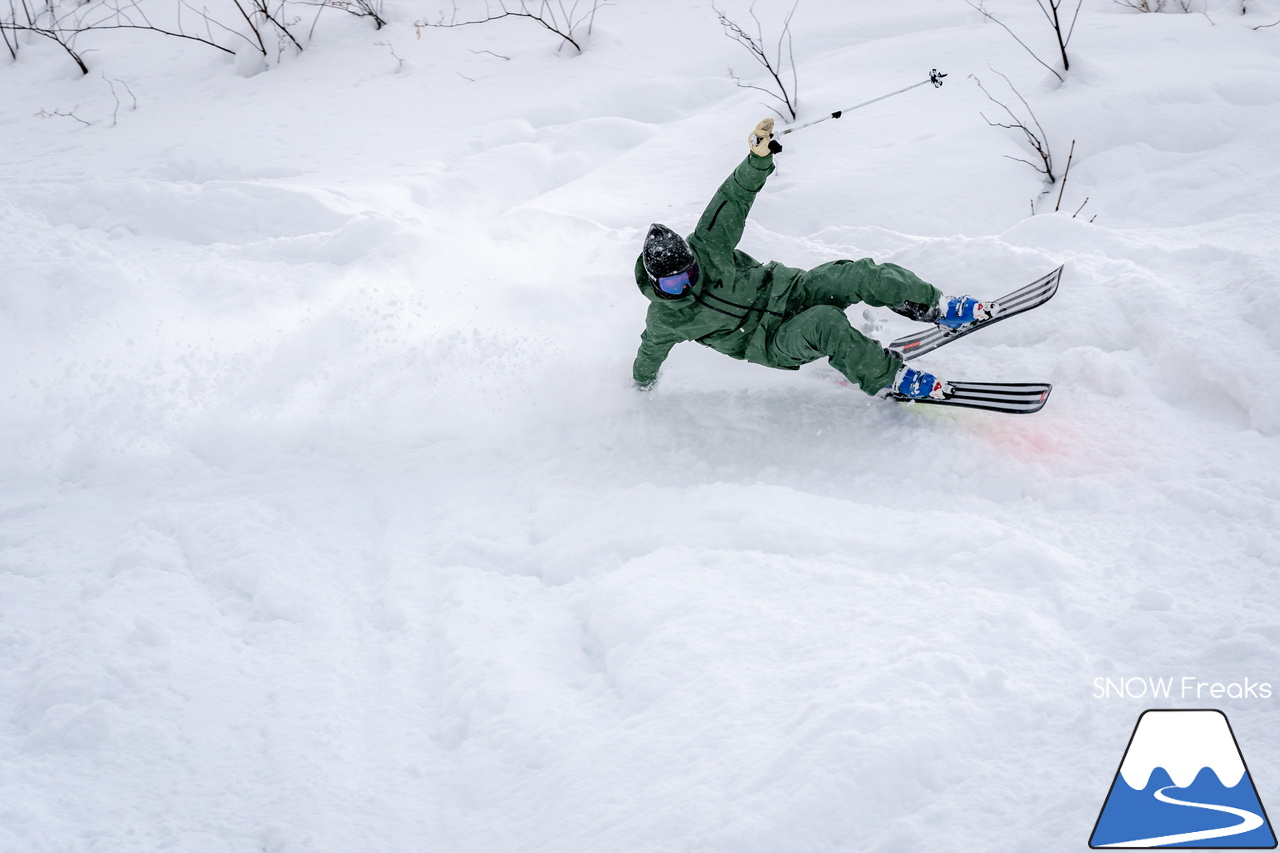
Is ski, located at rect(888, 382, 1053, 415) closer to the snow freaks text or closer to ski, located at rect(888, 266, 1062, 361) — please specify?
ski, located at rect(888, 266, 1062, 361)

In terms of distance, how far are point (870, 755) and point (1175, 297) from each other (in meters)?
2.42

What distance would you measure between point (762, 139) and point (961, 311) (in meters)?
1.08

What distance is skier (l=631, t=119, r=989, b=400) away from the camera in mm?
3053

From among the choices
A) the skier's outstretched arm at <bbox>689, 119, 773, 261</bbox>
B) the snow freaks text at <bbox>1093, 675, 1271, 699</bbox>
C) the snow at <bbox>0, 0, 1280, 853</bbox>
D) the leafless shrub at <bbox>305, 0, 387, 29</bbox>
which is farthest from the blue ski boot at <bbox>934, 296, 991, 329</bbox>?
the leafless shrub at <bbox>305, 0, 387, 29</bbox>

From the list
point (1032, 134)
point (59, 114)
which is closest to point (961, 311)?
point (1032, 134)

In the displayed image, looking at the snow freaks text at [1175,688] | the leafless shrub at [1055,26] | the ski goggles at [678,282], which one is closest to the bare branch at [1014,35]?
→ the leafless shrub at [1055,26]

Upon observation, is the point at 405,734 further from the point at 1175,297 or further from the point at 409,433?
the point at 1175,297

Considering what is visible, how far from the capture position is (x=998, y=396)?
3033 mm

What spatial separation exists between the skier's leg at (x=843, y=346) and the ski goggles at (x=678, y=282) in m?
0.43

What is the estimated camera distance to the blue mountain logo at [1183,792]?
1659 mm

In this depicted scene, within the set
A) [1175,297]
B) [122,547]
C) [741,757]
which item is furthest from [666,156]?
[741,757]

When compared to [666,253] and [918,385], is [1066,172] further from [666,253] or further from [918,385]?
[666,253]

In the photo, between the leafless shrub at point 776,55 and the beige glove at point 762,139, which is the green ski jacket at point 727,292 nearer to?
the beige glove at point 762,139

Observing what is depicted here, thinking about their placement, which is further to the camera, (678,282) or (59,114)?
(59,114)
